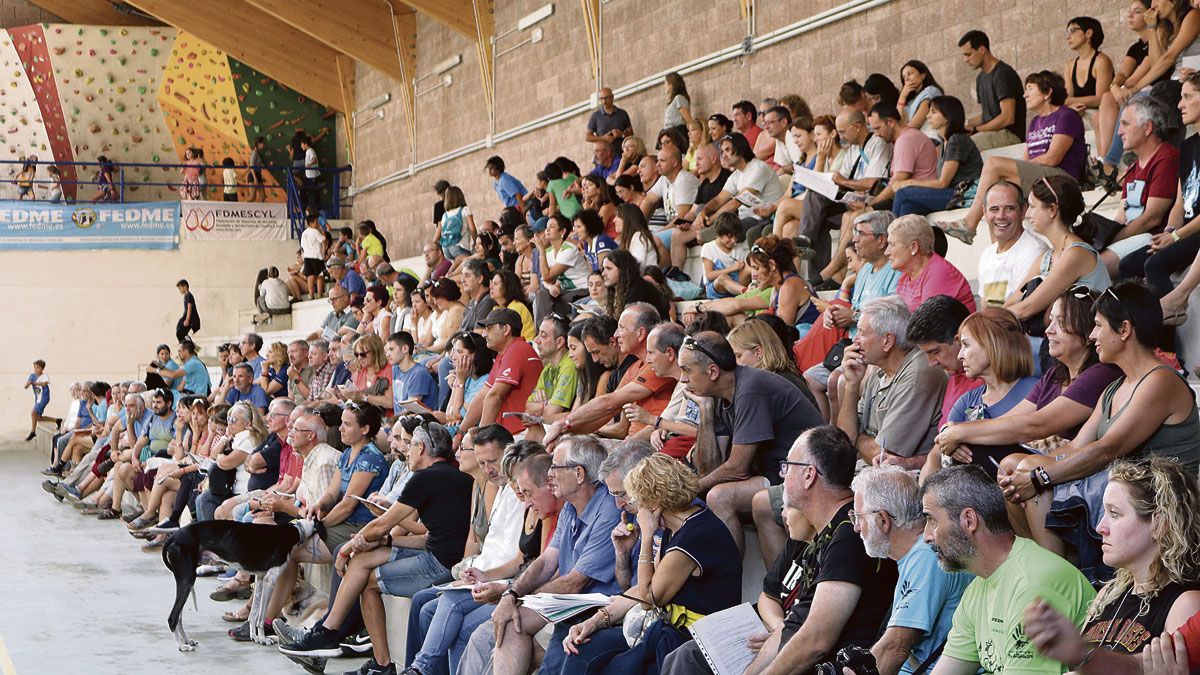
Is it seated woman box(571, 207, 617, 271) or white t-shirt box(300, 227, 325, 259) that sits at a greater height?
white t-shirt box(300, 227, 325, 259)

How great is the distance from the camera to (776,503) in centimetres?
429

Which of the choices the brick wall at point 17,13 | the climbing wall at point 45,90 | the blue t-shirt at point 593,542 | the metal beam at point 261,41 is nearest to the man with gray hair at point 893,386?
the blue t-shirt at point 593,542

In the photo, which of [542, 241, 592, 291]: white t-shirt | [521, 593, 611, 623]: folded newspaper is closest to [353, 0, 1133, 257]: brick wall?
[542, 241, 592, 291]: white t-shirt

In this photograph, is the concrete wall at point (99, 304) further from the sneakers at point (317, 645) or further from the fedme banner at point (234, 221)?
the sneakers at point (317, 645)

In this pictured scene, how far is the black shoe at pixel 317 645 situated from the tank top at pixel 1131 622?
417cm

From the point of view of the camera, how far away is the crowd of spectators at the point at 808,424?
318cm

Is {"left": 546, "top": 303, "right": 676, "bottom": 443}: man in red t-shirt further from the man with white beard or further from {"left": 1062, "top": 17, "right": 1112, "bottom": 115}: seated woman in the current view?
{"left": 1062, "top": 17, "right": 1112, "bottom": 115}: seated woman

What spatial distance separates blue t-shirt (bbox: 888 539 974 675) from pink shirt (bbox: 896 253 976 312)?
1875 millimetres

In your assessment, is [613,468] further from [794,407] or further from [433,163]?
[433,163]

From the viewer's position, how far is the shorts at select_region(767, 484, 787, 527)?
4.28 m

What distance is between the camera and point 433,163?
1827 centimetres

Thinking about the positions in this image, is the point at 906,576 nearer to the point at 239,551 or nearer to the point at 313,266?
the point at 239,551

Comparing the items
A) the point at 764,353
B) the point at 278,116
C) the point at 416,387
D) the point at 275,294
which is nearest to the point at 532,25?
the point at 275,294

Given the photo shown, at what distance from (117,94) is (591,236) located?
14.6 meters
